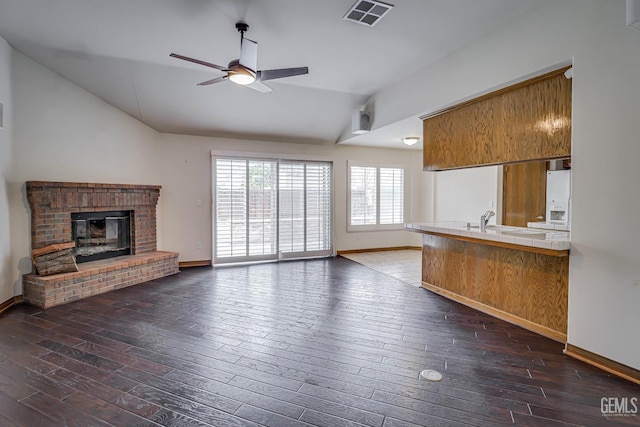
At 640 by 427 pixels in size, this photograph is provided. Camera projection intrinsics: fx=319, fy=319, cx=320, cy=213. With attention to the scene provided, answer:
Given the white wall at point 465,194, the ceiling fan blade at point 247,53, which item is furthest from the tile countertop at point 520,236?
the ceiling fan blade at point 247,53

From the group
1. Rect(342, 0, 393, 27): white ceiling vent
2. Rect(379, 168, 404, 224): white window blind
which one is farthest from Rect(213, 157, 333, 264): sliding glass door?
Rect(342, 0, 393, 27): white ceiling vent

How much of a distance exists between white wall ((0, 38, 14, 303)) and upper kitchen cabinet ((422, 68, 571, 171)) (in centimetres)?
522

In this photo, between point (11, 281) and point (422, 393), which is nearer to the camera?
point (422, 393)

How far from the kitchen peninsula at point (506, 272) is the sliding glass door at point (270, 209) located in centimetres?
272

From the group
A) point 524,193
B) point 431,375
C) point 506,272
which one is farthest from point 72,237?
point 524,193

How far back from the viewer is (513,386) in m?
2.23

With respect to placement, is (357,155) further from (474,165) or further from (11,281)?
(11,281)

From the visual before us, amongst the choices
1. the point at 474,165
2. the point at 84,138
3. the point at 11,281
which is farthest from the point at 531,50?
the point at 11,281

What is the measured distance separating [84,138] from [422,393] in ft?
17.3

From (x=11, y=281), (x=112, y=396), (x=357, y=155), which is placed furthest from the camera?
(x=357, y=155)

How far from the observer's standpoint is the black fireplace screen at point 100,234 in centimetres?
467

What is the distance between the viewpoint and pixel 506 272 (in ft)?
11.5

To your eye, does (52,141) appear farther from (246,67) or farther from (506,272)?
(506,272)

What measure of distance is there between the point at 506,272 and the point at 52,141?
229 inches
